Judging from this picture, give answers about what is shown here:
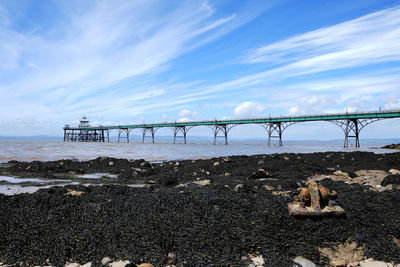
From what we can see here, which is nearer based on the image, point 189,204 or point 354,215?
point 354,215

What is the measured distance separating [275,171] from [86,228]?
12265 millimetres

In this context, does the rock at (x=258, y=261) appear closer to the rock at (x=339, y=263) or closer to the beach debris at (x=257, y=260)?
the beach debris at (x=257, y=260)

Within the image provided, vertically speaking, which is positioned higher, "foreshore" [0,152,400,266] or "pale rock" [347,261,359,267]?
"foreshore" [0,152,400,266]

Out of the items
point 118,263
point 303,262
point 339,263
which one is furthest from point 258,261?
point 118,263

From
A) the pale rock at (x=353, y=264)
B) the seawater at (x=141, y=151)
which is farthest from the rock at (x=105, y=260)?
the seawater at (x=141, y=151)

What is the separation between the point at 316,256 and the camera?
4.81m

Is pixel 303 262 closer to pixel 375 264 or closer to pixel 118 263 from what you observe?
pixel 375 264

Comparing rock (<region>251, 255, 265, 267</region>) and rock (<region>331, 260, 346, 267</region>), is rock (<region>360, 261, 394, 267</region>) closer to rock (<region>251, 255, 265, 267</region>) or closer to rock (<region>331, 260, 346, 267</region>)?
rock (<region>331, 260, 346, 267</region>)

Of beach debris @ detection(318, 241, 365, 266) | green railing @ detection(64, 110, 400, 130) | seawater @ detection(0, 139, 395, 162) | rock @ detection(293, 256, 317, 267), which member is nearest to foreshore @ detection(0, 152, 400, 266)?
beach debris @ detection(318, 241, 365, 266)

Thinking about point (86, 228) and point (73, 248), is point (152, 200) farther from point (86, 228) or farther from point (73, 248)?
point (73, 248)

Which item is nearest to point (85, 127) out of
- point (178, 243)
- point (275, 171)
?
point (275, 171)

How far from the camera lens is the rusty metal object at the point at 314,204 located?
5.77 metres

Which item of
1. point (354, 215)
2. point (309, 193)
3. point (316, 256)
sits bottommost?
point (316, 256)

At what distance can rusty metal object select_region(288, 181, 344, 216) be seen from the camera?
577cm
